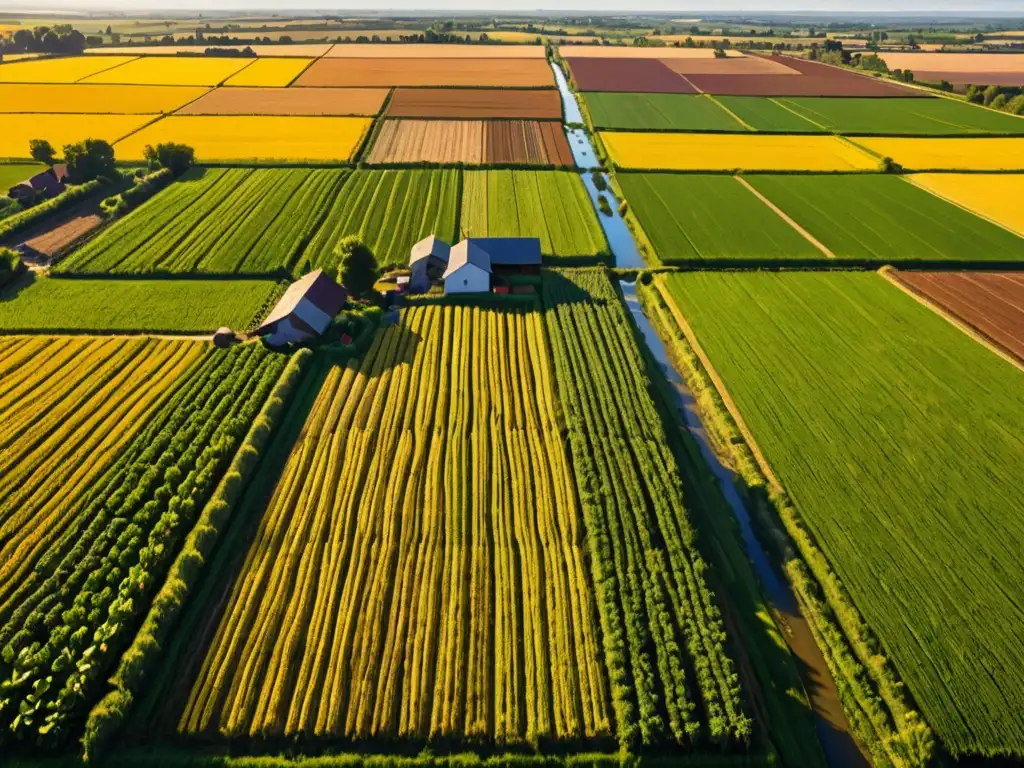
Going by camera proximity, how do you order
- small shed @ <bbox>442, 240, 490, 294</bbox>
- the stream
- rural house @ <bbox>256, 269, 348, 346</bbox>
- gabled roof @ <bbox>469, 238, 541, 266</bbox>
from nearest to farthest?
the stream < rural house @ <bbox>256, 269, 348, 346</bbox> < small shed @ <bbox>442, 240, 490, 294</bbox> < gabled roof @ <bbox>469, 238, 541, 266</bbox>

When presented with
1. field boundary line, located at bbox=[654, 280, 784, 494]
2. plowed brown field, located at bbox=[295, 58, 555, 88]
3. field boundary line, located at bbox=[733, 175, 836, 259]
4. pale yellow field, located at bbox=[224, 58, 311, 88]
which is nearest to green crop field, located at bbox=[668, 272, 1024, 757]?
field boundary line, located at bbox=[654, 280, 784, 494]

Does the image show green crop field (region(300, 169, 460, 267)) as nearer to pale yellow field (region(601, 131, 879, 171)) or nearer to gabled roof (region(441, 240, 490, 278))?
gabled roof (region(441, 240, 490, 278))

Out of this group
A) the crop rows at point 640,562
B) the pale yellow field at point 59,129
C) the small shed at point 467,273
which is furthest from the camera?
the pale yellow field at point 59,129

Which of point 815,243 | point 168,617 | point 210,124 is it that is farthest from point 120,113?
point 815,243

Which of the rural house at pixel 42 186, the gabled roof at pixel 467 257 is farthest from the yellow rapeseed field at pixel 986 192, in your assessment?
the rural house at pixel 42 186

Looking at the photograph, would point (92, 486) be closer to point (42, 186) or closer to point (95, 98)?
point (42, 186)

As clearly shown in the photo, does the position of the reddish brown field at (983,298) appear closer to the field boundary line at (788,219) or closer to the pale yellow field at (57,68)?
the field boundary line at (788,219)
